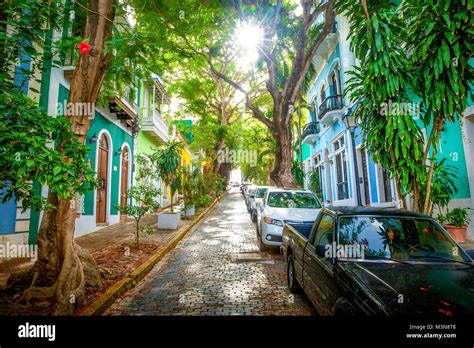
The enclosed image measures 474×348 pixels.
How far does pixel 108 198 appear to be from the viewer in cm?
1172

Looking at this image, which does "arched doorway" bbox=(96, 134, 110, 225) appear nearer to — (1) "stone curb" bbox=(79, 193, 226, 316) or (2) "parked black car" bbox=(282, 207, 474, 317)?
(1) "stone curb" bbox=(79, 193, 226, 316)

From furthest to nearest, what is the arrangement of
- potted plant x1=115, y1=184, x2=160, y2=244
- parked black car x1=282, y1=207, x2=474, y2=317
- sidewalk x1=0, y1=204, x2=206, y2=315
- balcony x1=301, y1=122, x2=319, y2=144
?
balcony x1=301, y1=122, x2=319, y2=144 → potted plant x1=115, y1=184, x2=160, y2=244 → sidewalk x1=0, y1=204, x2=206, y2=315 → parked black car x1=282, y1=207, x2=474, y2=317

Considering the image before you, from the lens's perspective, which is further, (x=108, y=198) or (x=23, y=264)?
(x=108, y=198)

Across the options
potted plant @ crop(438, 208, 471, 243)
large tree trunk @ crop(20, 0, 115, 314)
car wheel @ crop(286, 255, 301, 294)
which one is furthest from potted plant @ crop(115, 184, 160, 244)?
potted plant @ crop(438, 208, 471, 243)

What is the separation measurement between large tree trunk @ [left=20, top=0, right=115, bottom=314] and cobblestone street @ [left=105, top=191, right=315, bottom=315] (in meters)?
0.67

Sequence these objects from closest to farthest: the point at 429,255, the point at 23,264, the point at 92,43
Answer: the point at 429,255
the point at 92,43
the point at 23,264

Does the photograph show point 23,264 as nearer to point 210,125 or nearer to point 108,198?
point 108,198

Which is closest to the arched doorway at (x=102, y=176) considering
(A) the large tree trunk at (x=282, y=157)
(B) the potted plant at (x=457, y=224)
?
(A) the large tree trunk at (x=282, y=157)

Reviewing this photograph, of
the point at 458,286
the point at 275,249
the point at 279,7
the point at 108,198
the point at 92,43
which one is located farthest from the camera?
the point at 108,198

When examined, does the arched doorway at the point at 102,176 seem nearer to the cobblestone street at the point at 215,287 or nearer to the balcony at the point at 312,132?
→ the cobblestone street at the point at 215,287

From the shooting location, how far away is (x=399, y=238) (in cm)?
300

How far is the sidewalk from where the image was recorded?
4.55 metres

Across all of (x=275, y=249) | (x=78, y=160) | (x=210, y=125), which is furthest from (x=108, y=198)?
(x=210, y=125)

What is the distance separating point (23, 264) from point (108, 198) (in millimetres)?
5963
